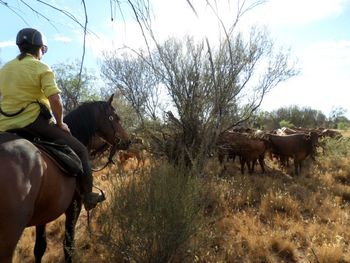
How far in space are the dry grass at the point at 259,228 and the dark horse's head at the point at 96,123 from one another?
0.59 m

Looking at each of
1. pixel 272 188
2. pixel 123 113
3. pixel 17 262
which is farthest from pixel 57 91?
→ pixel 123 113

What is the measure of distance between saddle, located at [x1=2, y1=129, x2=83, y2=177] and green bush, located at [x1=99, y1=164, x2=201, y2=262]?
78 centimetres

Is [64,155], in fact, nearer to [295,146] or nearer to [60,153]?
[60,153]

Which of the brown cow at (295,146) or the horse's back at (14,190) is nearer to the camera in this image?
the horse's back at (14,190)

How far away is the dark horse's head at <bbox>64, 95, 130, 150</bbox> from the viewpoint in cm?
538

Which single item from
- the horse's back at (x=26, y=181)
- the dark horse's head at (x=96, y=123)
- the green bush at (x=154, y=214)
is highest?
the dark horse's head at (x=96, y=123)

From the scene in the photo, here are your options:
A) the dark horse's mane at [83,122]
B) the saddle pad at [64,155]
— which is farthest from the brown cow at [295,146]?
the saddle pad at [64,155]

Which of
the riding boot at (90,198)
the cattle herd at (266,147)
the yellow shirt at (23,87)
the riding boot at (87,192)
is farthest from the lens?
the cattle herd at (266,147)

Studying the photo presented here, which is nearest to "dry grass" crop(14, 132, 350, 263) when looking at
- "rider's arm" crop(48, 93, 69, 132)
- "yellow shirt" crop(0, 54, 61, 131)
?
"rider's arm" crop(48, 93, 69, 132)

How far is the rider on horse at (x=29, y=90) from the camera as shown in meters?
3.91

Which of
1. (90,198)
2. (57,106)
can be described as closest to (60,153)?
(57,106)

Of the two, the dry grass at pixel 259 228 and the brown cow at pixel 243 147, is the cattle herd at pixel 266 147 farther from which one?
the dry grass at pixel 259 228

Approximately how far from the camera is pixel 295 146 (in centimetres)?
1428

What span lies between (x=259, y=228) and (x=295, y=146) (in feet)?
25.0
